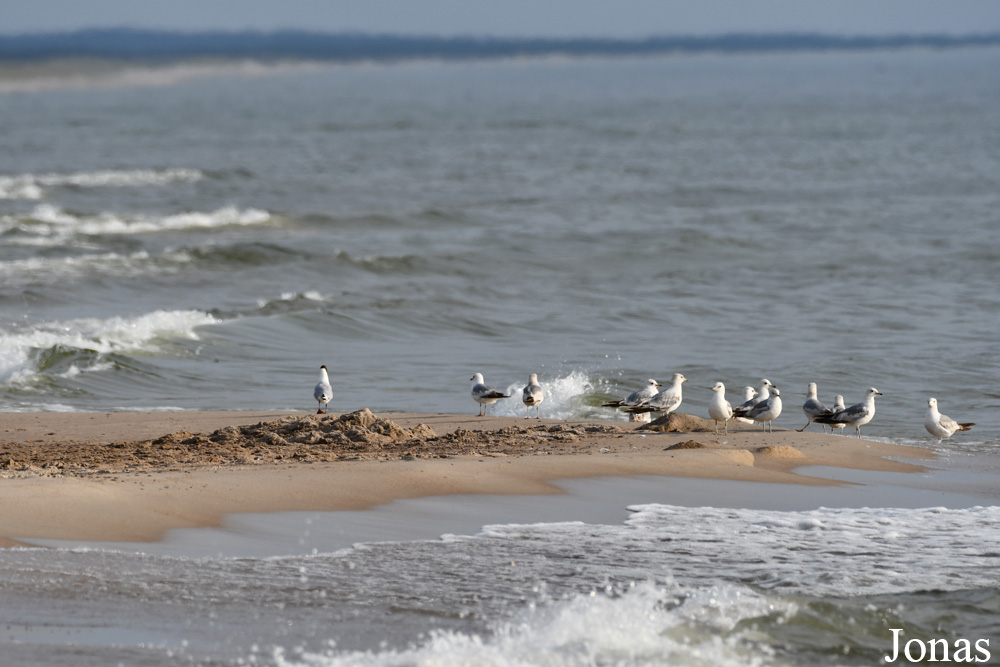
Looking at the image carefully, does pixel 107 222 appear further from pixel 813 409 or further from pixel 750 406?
pixel 813 409

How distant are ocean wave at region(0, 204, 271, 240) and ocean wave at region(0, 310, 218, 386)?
11127 millimetres

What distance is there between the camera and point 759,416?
11.7 m

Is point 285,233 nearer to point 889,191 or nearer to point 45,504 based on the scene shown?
point 889,191

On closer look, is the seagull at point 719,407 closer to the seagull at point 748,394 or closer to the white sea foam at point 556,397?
the seagull at point 748,394

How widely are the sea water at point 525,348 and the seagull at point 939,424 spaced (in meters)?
0.24

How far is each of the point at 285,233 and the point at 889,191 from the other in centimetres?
1979

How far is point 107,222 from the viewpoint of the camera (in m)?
30.6

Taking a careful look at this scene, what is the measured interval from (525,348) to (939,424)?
6.35 metres

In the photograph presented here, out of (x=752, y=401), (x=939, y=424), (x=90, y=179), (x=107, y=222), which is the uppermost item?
(x=90, y=179)

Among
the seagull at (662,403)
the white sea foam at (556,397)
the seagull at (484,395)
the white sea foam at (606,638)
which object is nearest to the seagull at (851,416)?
the seagull at (662,403)

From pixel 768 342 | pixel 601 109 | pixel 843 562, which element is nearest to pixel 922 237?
pixel 768 342

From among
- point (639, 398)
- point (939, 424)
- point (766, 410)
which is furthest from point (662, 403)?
point (939, 424)

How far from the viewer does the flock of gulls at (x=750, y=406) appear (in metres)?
11.7

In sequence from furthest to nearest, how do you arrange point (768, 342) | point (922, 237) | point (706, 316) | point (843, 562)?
point (922, 237)
point (706, 316)
point (768, 342)
point (843, 562)
